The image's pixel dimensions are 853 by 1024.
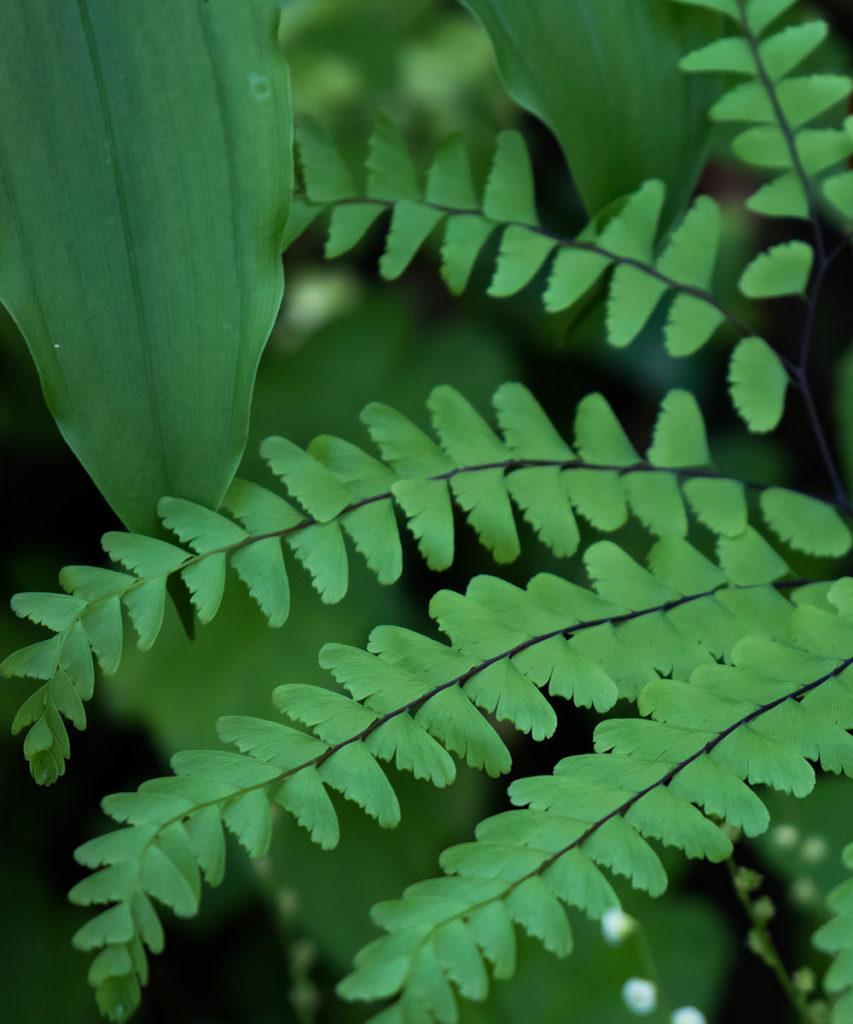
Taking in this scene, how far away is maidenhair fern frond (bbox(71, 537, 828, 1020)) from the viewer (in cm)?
45

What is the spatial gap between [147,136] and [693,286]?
38 centimetres

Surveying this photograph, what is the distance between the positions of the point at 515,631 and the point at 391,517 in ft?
0.36

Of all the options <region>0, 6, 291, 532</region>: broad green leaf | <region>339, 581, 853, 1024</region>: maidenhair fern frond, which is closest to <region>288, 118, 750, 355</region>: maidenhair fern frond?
<region>0, 6, 291, 532</region>: broad green leaf

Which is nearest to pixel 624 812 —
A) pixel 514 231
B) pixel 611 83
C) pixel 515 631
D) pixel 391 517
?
pixel 515 631

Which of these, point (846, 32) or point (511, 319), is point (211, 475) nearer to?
point (511, 319)

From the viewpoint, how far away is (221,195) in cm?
56

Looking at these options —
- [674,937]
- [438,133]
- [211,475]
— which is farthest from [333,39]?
[674,937]

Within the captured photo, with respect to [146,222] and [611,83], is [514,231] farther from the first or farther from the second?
[146,222]

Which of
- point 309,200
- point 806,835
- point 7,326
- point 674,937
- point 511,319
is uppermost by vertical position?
point 309,200

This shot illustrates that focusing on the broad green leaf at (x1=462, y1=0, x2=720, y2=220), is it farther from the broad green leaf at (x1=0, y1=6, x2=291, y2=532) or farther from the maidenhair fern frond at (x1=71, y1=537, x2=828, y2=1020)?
the maidenhair fern frond at (x1=71, y1=537, x2=828, y2=1020)

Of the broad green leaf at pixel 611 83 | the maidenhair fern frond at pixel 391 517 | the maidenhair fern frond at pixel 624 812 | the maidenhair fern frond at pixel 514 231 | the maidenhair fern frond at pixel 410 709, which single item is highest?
the broad green leaf at pixel 611 83

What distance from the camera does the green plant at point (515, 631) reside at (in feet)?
1.51

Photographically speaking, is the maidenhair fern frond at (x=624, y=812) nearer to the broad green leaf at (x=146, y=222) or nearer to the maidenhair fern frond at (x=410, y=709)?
the maidenhair fern frond at (x=410, y=709)

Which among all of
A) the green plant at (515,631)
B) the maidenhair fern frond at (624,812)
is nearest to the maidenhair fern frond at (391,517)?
the green plant at (515,631)
